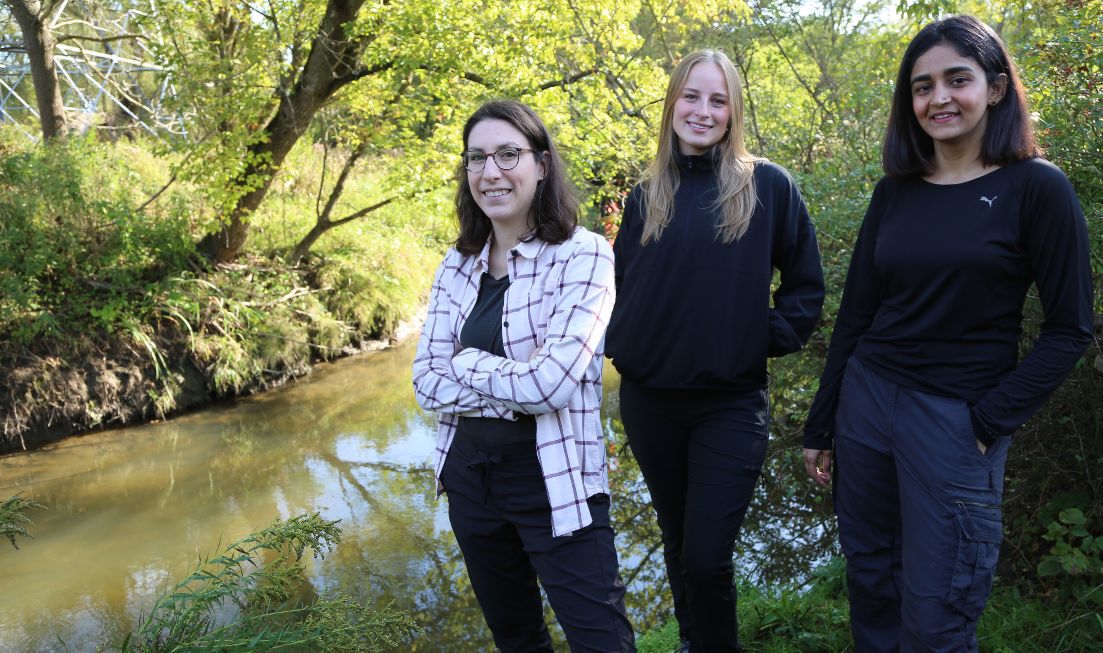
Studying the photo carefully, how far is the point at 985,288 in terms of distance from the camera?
5.85ft

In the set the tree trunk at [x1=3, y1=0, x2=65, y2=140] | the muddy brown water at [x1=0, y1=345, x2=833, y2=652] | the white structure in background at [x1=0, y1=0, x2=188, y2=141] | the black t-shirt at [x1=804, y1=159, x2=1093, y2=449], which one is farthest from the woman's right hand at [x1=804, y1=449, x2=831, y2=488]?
the white structure in background at [x1=0, y1=0, x2=188, y2=141]

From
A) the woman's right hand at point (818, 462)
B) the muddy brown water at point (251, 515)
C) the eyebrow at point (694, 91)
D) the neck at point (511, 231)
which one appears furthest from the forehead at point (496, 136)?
the muddy brown water at point (251, 515)

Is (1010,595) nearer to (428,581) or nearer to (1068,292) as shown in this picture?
(1068,292)

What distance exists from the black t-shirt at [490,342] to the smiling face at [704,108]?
849 millimetres

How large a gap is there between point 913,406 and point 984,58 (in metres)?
0.88

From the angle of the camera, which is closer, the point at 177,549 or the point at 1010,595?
the point at 1010,595

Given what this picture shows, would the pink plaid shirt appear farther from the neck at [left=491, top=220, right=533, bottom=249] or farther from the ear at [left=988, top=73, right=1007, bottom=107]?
the ear at [left=988, top=73, right=1007, bottom=107]

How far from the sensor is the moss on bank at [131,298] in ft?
21.3

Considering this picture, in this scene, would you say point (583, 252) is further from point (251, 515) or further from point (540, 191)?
point (251, 515)

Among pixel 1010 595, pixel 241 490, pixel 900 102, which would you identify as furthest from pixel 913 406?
pixel 241 490

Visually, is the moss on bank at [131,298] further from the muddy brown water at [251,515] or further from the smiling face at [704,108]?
the smiling face at [704,108]

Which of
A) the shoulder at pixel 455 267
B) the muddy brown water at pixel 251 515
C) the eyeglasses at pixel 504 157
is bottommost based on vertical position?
the muddy brown water at pixel 251 515

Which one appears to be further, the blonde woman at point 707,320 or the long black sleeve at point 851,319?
the blonde woman at point 707,320

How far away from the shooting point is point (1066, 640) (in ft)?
7.89
